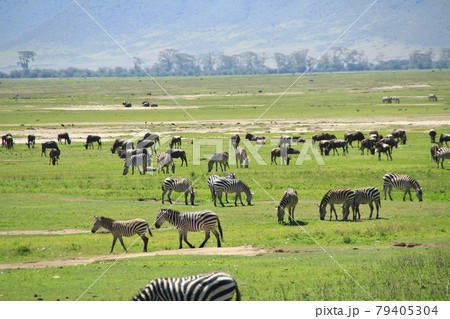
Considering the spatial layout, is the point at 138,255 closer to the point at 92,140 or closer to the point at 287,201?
the point at 287,201

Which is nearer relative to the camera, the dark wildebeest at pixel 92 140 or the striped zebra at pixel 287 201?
the striped zebra at pixel 287 201

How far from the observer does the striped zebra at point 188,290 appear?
9664 mm

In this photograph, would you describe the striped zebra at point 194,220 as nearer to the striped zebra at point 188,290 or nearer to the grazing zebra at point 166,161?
the striped zebra at point 188,290

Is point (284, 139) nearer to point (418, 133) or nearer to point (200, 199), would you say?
point (418, 133)

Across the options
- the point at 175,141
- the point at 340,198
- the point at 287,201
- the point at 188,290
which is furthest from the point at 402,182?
the point at 175,141

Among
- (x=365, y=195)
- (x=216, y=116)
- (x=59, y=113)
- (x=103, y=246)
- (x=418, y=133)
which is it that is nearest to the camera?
(x=103, y=246)

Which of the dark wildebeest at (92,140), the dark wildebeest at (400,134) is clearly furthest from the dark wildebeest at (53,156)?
the dark wildebeest at (400,134)

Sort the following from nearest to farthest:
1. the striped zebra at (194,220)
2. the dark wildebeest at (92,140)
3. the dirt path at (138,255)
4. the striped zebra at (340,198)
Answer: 1. the dirt path at (138,255)
2. the striped zebra at (194,220)
3. the striped zebra at (340,198)
4. the dark wildebeest at (92,140)

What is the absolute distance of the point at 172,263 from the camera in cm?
1550

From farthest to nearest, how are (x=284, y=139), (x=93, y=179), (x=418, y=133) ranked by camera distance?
(x=418, y=133) → (x=284, y=139) → (x=93, y=179)

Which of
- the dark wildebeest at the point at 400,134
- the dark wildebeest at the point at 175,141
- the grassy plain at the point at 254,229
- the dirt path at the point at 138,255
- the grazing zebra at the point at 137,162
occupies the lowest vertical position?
the dirt path at the point at 138,255

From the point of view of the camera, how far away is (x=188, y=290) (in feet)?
31.8

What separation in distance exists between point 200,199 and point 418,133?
118 ft

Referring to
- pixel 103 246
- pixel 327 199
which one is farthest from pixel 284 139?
pixel 103 246
